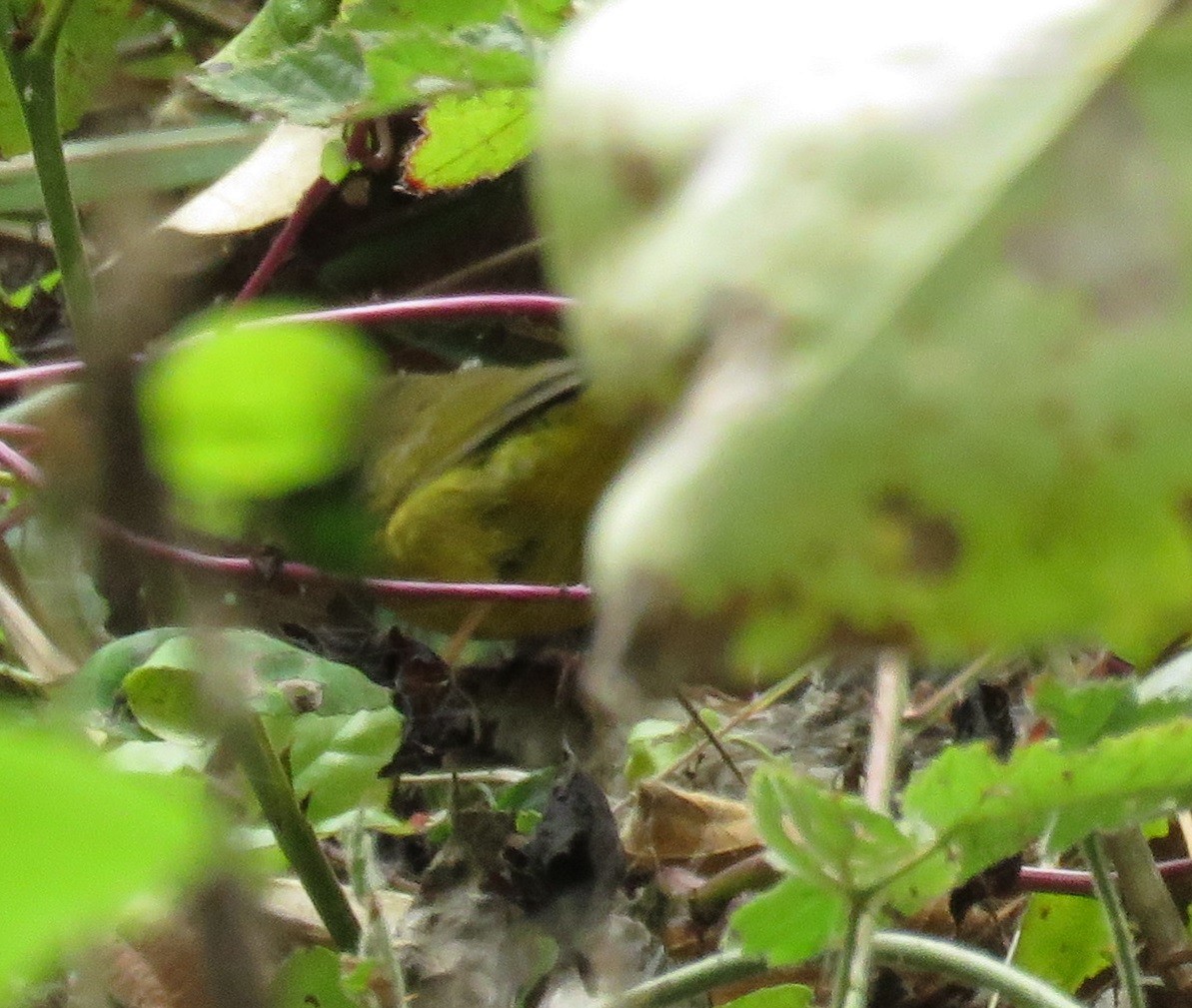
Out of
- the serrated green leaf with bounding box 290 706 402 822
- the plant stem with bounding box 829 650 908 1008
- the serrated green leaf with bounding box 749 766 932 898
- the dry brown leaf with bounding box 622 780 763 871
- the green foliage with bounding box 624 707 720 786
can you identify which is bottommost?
the green foliage with bounding box 624 707 720 786

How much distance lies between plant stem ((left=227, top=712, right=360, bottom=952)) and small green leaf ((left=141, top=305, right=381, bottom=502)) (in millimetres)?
357

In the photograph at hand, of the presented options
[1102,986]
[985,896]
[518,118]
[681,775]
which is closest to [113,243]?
[518,118]

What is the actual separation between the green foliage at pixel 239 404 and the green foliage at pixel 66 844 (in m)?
0.12

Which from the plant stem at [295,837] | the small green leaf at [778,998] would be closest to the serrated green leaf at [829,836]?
the small green leaf at [778,998]

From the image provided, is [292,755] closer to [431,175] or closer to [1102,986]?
[431,175]

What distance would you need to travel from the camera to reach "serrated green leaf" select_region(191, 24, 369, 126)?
2.16 ft

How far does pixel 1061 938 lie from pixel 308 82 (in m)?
0.55

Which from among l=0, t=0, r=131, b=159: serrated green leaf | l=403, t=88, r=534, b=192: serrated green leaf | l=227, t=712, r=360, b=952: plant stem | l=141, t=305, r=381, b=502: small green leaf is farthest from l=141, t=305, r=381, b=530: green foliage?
l=0, t=0, r=131, b=159: serrated green leaf

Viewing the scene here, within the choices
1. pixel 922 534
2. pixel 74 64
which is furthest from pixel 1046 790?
pixel 74 64

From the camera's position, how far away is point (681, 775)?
1.10 m

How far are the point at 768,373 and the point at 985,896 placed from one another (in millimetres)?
654

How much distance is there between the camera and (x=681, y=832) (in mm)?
899

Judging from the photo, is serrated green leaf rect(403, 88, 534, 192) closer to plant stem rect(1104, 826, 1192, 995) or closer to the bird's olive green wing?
plant stem rect(1104, 826, 1192, 995)

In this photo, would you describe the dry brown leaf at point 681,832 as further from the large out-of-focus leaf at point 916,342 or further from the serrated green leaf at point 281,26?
the large out-of-focus leaf at point 916,342
